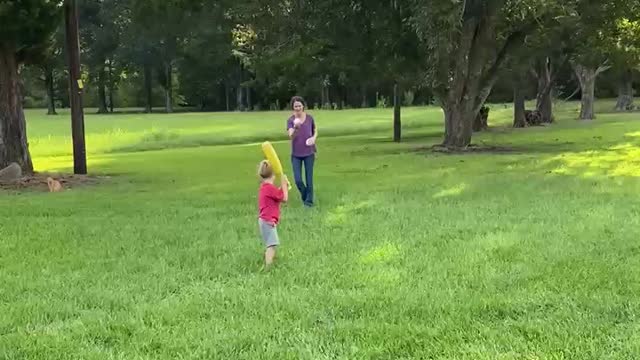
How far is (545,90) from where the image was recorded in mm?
38875

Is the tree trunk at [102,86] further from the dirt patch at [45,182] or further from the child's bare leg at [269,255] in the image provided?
the child's bare leg at [269,255]

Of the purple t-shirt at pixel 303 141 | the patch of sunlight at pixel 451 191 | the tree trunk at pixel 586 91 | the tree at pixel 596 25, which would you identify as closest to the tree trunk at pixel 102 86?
the tree trunk at pixel 586 91

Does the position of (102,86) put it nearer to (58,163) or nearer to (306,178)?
(58,163)

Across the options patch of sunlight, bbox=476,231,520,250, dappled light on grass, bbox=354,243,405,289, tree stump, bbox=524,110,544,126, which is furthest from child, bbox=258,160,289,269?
tree stump, bbox=524,110,544,126

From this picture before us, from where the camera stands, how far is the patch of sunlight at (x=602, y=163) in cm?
1404

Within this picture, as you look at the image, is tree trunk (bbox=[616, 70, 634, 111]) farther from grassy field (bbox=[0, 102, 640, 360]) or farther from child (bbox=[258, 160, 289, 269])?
child (bbox=[258, 160, 289, 269])

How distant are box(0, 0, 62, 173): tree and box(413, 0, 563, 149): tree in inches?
321

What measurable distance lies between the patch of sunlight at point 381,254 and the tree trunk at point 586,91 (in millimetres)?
37208

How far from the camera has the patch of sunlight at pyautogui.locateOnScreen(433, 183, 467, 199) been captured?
11367mm

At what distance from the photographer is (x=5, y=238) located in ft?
27.9

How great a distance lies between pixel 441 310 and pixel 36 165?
A: 17408 millimetres

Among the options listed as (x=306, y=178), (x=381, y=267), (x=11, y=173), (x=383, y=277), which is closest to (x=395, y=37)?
(x=11, y=173)

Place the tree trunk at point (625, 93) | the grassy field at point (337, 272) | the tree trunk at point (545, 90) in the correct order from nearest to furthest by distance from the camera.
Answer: the grassy field at point (337, 272)
the tree trunk at point (545, 90)
the tree trunk at point (625, 93)

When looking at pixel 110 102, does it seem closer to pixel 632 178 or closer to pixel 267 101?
pixel 267 101
